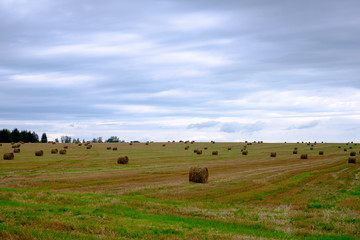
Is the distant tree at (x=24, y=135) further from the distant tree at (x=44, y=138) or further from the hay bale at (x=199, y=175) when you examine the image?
the hay bale at (x=199, y=175)

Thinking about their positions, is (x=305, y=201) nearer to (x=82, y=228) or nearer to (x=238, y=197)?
(x=238, y=197)

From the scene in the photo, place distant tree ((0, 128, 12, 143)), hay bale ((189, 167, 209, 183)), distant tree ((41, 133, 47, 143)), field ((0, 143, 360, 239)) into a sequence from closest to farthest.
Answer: field ((0, 143, 360, 239))
hay bale ((189, 167, 209, 183))
distant tree ((0, 128, 12, 143))
distant tree ((41, 133, 47, 143))

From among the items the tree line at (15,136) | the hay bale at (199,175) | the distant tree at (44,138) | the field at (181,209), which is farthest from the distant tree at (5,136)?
the hay bale at (199,175)

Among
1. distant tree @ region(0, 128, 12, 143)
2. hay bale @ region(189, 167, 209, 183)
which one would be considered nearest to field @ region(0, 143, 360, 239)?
hay bale @ region(189, 167, 209, 183)

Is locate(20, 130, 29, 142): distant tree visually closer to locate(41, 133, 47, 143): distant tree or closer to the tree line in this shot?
the tree line

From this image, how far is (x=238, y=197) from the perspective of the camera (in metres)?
19.7

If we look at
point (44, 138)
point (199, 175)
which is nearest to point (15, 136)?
point (44, 138)

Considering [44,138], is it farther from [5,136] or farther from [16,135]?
[5,136]

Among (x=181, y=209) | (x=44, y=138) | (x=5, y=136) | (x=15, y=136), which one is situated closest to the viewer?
(x=181, y=209)

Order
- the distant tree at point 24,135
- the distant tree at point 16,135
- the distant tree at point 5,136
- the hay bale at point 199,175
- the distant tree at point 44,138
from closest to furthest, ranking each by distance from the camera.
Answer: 1. the hay bale at point 199,175
2. the distant tree at point 5,136
3. the distant tree at point 16,135
4. the distant tree at point 24,135
5. the distant tree at point 44,138

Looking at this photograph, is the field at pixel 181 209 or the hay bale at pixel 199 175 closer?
the field at pixel 181 209

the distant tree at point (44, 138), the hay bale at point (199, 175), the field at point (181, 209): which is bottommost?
the field at point (181, 209)

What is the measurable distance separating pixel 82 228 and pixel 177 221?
367cm

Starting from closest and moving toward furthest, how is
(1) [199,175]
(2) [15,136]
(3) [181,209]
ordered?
(3) [181,209]
(1) [199,175]
(2) [15,136]
